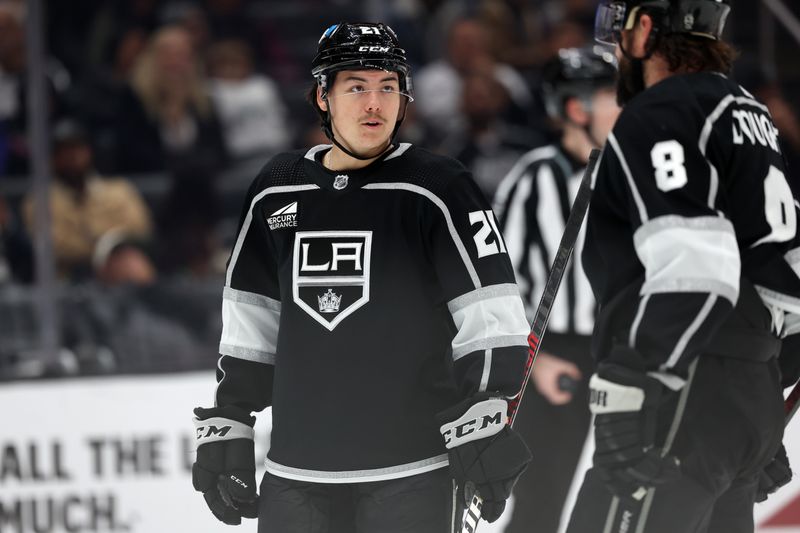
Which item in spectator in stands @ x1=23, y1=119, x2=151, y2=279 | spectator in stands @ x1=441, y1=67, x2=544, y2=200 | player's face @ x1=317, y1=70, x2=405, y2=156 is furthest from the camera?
spectator in stands @ x1=441, y1=67, x2=544, y2=200

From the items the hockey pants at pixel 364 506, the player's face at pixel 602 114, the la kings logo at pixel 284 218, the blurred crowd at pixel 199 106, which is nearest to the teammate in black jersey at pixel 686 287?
the hockey pants at pixel 364 506

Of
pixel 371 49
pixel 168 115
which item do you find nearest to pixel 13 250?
pixel 168 115

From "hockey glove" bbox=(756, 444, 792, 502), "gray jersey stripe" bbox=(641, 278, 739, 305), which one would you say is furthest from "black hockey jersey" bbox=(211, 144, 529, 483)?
"hockey glove" bbox=(756, 444, 792, 502)

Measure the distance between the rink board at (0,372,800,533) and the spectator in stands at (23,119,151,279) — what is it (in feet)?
3.89

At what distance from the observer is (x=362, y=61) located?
92.3 inches

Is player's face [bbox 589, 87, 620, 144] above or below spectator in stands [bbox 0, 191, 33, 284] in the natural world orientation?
above

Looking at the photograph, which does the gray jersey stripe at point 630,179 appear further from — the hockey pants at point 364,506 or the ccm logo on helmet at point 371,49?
the hockey pants at point 364,506

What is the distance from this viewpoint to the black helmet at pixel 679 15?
2.22 meters

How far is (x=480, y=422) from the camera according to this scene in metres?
2.20

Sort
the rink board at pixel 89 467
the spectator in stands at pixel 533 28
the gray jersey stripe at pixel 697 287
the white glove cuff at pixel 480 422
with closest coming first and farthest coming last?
the gray jersey stripe at pixel 697 287 < the white glove cuff at pixel 480 422 < the rink board at pixel 89 467 < the spectator in stands at pixel 533 28

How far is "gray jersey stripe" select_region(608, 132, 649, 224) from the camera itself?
2064 mm

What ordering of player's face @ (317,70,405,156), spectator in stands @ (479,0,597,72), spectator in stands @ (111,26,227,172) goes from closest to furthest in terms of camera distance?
player's face @ (317,70,405,156) < spectator in stands @ (111,26,227,172) < spectator in stands @ (479,0,597,72)

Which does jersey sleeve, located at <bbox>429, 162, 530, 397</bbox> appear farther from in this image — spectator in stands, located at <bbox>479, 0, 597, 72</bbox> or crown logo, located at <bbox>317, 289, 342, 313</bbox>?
spectator in stands, located at <bbox>479, 0, 597, 72</bbox>

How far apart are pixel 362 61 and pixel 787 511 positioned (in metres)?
2.49
